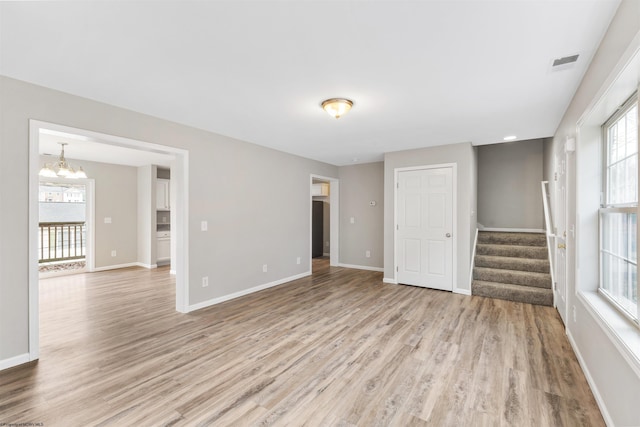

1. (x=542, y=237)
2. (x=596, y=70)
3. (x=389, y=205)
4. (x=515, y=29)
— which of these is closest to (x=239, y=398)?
(x=515, y=29)

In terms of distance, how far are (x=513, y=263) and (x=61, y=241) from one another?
9.84 metres

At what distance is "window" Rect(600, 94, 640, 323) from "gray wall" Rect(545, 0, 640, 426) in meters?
0.10

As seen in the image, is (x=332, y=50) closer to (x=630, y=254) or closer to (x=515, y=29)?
(x=515, y=29)

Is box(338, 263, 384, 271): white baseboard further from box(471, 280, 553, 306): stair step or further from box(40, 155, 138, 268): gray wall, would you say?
box(40, 155, 138, 268): gray wall

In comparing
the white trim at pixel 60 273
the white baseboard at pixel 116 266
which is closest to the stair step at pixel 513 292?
→ the white baseboard at pixel 116 266

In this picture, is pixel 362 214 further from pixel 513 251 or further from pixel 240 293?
pixel 240 293

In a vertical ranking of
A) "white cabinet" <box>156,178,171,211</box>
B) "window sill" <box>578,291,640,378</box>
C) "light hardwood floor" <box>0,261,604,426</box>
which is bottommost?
"light hardwood floor" <box>0,261,604,426</box>

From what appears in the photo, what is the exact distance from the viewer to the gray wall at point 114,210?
256 inches

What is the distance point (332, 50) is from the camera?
6.63 ft

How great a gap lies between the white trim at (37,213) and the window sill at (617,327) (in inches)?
160

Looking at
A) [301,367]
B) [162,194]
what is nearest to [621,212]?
[301,367]

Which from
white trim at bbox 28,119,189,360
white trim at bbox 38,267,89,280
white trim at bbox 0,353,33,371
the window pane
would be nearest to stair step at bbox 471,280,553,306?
the window pane

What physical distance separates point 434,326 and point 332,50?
10.1 feet

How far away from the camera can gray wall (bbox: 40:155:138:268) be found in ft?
21.3
